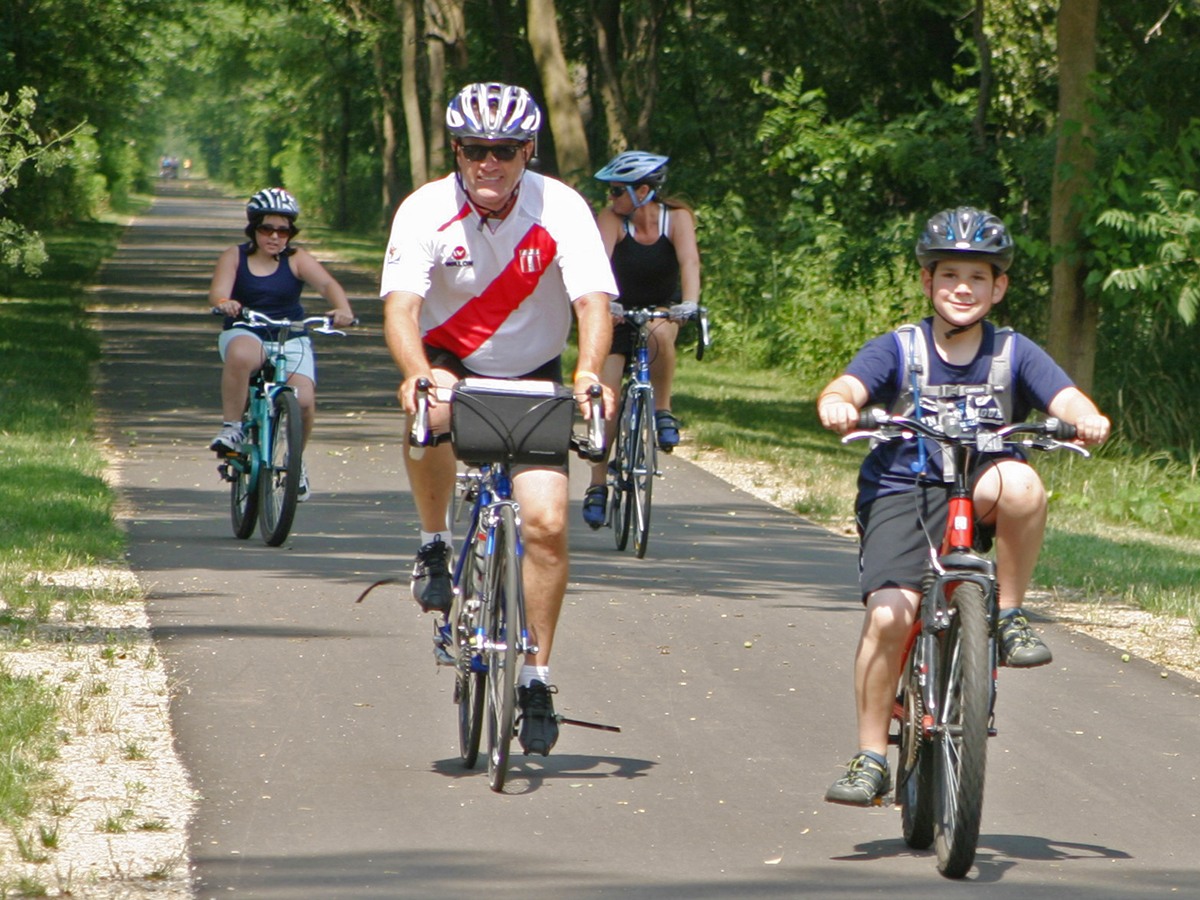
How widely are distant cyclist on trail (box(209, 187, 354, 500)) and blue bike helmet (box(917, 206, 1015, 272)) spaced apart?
19.1 ft

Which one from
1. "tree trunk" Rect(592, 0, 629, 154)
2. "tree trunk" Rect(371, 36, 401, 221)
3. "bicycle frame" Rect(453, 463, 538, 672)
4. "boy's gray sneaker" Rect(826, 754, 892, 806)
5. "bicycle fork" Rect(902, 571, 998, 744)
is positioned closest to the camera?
"bicycle fork" Rect(902, 571, 998, 744)

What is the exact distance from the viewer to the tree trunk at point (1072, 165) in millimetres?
16406

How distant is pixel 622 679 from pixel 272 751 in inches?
66.3

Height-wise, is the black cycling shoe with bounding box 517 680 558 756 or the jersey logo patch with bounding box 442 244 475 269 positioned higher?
the jersey logo patch with bounding box 442 244 475 269

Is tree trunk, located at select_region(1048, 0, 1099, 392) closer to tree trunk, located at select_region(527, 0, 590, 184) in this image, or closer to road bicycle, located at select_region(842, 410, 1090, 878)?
tree trunk, located at select_region(527, 0, 590, 184)

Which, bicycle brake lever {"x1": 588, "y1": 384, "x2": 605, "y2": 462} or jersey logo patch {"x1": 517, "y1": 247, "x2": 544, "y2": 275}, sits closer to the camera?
bicycle brake lever {"x1": 588, "y1": 384, "x2": 605, "y2": 462}

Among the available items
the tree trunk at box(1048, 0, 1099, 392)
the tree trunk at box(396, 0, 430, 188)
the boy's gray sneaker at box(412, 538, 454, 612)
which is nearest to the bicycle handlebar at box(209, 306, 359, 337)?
the boy's gray sneaker at box(412, 538, 454, 612)

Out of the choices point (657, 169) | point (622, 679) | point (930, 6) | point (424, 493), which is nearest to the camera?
point (424, 493)

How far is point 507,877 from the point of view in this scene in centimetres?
493

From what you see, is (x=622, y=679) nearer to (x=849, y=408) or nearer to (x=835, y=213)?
(x=849, y=408)

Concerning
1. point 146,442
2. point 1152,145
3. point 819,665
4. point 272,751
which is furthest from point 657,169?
point 1152,145

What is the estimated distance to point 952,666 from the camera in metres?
5.02

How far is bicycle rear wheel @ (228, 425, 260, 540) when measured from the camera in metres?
10.6

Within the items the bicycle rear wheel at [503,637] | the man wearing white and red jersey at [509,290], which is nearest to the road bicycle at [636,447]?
the man wearing white and red jersey at [509,290]
